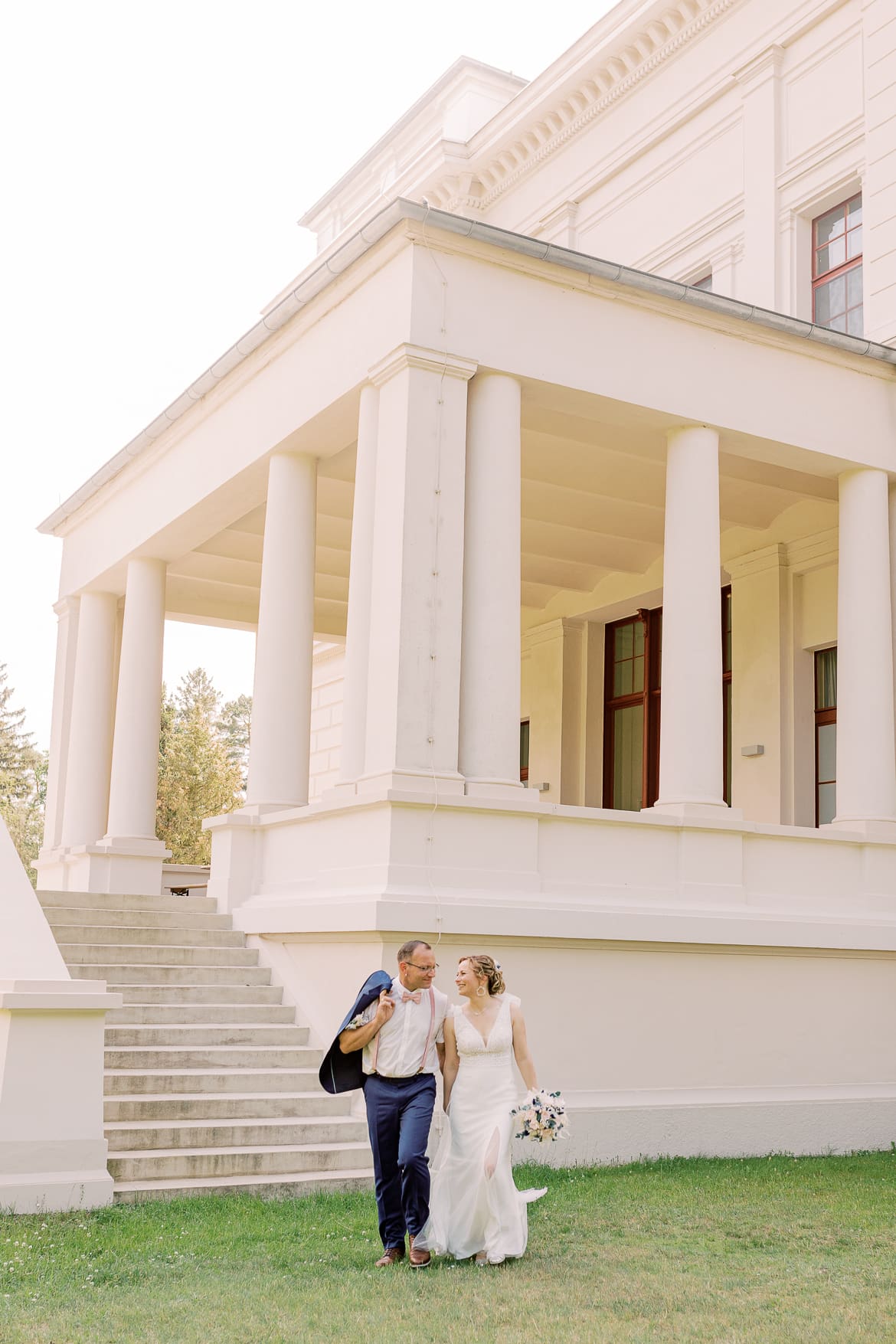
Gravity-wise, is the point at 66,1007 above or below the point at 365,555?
below

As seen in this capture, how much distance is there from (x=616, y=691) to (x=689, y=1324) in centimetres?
1436

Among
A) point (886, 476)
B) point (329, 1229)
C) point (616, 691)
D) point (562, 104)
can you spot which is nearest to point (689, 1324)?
point (329, 1229)

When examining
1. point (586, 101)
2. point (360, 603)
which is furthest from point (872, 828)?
point (586, 101)

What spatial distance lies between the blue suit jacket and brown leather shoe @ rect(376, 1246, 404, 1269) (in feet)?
2.69

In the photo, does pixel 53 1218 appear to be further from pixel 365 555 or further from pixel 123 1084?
pixel 365 555

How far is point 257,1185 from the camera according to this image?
8.93 meters

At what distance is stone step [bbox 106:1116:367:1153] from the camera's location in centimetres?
914

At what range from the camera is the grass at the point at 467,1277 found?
240 inches

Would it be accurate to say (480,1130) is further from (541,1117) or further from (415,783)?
(415,783)

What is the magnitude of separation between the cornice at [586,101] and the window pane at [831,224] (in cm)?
335

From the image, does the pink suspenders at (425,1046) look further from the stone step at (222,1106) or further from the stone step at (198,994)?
the stone step at (198,994)

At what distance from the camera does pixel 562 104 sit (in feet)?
68.3

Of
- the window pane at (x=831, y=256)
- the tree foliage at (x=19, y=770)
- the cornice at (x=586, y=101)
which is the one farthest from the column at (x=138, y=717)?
the tree foliage at (x=19, y=770)

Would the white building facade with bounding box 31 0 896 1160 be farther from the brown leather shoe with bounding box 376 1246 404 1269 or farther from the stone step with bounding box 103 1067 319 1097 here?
the brown leather shoe with bounding box 376 1246 404 1269
